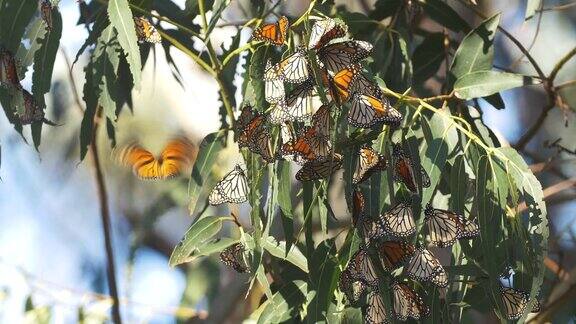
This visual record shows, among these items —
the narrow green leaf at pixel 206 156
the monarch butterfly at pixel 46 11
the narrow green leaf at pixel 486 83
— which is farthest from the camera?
the narrow green leaf at pixel 206 156

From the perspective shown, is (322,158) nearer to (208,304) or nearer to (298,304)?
(298,304)

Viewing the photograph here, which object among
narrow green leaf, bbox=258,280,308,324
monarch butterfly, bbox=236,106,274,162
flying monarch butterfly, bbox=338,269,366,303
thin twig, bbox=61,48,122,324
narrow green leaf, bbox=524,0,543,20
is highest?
narrow green leaf, bbox=524,0,543,20

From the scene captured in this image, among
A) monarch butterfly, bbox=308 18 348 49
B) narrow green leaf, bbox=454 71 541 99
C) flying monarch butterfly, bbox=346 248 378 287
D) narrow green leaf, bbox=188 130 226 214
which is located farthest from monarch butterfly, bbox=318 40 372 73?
narrow green leaf, bbox=188 130 226 214

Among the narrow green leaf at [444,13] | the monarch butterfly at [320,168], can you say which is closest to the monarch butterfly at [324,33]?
the monarch butterfly at [320,168]

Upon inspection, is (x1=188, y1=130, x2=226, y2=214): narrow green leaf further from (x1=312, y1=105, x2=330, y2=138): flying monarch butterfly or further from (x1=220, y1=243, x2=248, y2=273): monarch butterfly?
(x1=312, y1=105, x2=330, y2=138): flying monarch butterfly

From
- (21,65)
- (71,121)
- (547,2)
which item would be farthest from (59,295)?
(547,2)

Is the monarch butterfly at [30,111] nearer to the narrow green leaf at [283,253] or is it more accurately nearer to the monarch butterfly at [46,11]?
the monarch butterfly at [46,11]

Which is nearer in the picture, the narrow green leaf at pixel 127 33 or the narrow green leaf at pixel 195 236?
the narrow green leaf at pixel 127 33
